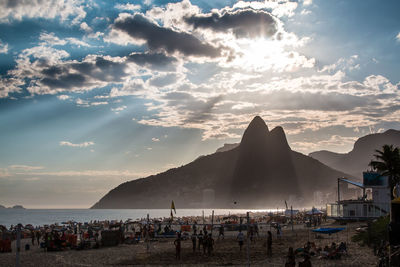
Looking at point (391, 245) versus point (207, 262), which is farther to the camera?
point (207, 262)

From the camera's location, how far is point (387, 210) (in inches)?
1710

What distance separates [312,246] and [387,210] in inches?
909

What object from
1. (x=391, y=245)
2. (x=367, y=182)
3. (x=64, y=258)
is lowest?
(x=64, y=258)

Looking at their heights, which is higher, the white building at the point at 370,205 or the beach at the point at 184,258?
the white building at the point at 370,205

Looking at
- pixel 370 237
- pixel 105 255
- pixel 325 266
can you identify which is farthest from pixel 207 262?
pixel 370 237

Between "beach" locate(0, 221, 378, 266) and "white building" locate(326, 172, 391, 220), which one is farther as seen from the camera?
"white building" locate(326, 172, 391, 220)

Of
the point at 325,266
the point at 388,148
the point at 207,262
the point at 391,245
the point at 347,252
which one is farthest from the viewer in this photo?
the point at 388,148

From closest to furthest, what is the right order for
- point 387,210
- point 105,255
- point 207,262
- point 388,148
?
point 207,262 < point 105,255 < point 388,148 < point 387,210

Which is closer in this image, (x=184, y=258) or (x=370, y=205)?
(x=184, y=258)

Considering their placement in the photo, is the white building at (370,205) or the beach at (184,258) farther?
the white building at (370,205)

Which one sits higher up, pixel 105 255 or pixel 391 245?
pixel 391 245

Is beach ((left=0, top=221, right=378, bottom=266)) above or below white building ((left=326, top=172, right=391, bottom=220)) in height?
below

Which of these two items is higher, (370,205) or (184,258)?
(370,205)

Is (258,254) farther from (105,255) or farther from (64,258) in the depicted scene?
(64,258)
